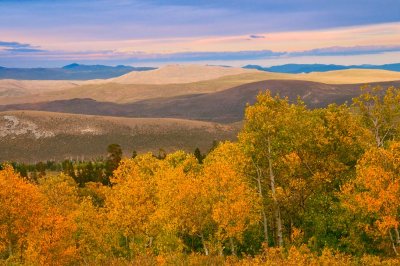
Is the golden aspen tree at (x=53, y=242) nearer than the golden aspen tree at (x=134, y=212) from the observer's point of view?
Yes

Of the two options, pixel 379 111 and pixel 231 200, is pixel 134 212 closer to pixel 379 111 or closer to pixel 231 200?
pixel 231 200

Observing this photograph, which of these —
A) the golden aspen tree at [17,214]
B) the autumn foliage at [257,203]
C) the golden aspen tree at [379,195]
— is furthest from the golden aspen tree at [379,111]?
the golden aspen tree at [17,214]

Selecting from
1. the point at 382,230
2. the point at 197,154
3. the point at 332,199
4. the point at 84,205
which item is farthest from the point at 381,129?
the point at 197,154

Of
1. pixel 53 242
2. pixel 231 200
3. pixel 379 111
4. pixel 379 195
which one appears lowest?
pixel 53 242

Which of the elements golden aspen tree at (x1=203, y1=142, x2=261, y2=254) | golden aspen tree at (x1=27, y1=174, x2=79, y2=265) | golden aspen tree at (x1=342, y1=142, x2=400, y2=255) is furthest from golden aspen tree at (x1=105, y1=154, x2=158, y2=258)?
golden aspen tree at (x1=342, y1=142, x2=400, y2=255)

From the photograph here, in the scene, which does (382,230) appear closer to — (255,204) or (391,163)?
(391,163)

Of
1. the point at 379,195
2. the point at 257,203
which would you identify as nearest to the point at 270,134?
the point at 257,203

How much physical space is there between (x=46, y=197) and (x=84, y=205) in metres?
10.9

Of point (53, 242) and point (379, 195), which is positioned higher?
point (379, 195)

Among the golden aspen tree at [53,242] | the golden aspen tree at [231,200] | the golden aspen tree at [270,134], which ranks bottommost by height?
the golden aspen tree at [53,242]

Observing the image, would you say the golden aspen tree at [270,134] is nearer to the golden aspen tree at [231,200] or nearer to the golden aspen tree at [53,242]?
the golden aspen tree at [231,200]

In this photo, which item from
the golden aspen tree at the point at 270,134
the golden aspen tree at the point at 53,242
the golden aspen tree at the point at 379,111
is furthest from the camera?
the golden aspen tree at the point at 379,111

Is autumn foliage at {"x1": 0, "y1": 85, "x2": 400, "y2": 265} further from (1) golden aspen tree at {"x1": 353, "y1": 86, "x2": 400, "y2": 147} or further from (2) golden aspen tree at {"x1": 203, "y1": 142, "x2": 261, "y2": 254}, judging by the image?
(1) golden aspen tree at {"x1": 353, "y1": 86, "x2": 400, "y2": 147}

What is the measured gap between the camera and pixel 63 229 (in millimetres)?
48344
